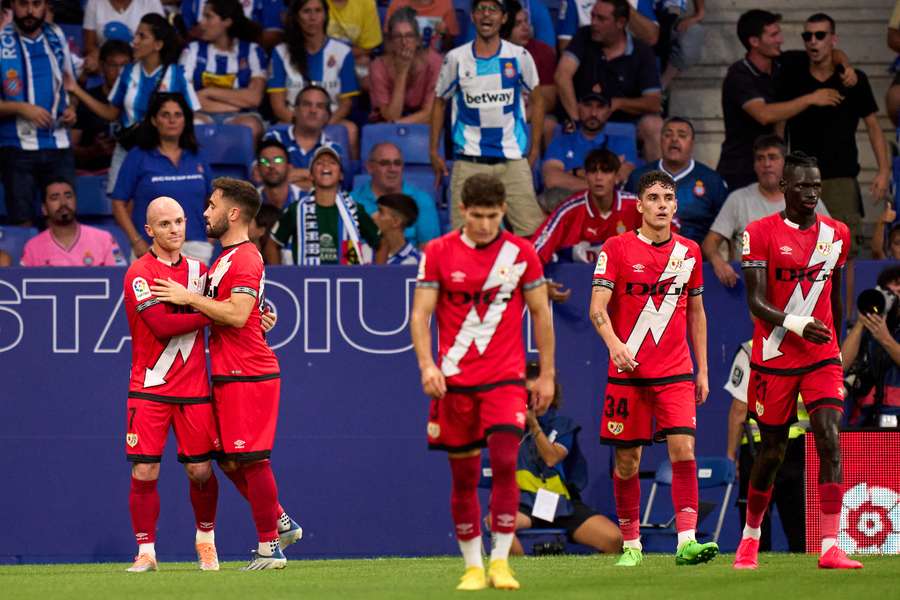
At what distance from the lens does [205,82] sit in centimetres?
1627

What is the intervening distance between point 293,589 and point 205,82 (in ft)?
29.8

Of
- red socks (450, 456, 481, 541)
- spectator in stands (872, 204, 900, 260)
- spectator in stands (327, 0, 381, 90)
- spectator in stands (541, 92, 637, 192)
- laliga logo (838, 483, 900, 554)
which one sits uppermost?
spectator in stands (327, 0, 381, 90)

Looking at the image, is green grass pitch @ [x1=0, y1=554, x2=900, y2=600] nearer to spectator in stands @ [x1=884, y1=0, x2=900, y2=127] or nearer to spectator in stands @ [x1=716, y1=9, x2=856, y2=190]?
spectator in stands @ [x1=716, y1=9, x2=856, y2=190]

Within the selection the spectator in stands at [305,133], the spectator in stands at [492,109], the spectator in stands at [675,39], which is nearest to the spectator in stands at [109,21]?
the spectator in stands at [305,133]

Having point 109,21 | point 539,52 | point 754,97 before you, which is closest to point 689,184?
point 754,97

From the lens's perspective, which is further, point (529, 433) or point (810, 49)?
point (810, 49)

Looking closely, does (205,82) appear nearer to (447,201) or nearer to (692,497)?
(447,201)

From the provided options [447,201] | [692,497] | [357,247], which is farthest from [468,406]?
[447,201]

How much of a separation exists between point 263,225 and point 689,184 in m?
3.74

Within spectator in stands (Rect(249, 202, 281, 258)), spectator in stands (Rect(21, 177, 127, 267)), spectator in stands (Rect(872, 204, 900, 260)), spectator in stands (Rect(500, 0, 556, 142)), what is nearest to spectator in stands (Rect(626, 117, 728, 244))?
spectator in stands (Rect(872, 204, 900, 260))

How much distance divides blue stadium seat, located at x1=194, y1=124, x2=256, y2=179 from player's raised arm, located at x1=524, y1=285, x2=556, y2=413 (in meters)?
Answer: 7.86

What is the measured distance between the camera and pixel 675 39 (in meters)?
16.9

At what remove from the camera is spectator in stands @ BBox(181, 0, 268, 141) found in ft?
53.0

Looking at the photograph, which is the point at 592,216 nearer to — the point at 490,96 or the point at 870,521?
the point at 490,96
